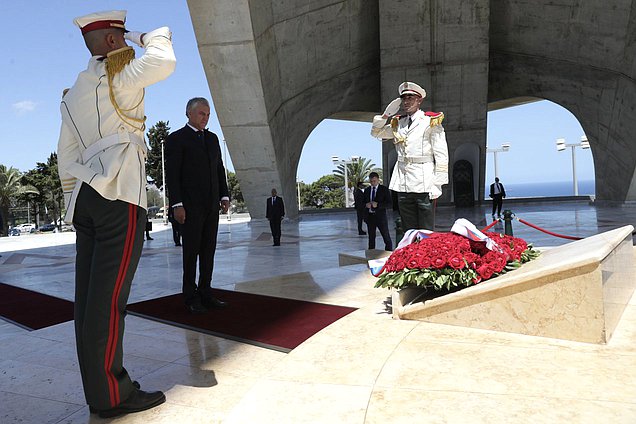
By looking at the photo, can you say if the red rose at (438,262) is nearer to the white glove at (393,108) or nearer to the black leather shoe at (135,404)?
the black leather shoe at (135,404)

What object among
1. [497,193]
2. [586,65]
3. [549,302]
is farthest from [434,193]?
[586,65]

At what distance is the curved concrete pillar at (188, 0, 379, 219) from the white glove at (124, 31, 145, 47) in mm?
11666

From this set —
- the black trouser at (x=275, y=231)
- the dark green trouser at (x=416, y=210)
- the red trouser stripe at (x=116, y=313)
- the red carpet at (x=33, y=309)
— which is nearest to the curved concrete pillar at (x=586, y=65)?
the black trouser at (x=275, y=231)

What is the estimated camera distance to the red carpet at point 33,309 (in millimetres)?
4738

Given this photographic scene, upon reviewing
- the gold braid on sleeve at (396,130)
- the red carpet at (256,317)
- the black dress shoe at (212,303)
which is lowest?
the red carpet at (256,317)

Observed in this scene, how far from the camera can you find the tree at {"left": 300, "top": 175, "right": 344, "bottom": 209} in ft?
258

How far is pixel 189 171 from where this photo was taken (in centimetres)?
450

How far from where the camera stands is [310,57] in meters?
17.9

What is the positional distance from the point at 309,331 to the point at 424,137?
7.81 ft

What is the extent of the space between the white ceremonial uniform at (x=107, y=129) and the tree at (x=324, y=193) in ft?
245

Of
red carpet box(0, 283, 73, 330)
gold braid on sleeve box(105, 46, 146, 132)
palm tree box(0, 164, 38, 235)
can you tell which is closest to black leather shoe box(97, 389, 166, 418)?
gold braid on sleeve box(105, 46, 146, 132)

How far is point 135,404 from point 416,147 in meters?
3.59

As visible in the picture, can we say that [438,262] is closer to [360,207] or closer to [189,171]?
[189,171]

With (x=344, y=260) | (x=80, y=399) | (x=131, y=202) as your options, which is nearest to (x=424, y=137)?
(x=344, y=260)
